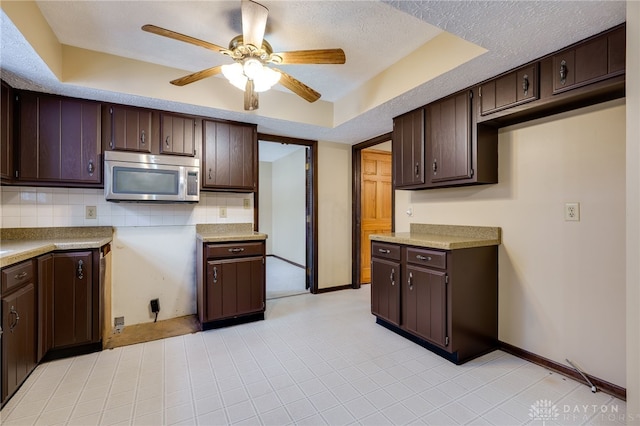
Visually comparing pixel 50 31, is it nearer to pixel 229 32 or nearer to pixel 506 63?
pixel 229 32

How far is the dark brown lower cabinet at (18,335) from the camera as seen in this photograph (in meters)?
1.61

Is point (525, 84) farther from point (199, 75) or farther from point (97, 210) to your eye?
point (97, 210)

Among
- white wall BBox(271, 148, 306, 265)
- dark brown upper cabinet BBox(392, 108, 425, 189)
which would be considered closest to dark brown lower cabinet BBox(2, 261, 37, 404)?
dark brown upper cabinet BBox(392, 108, 425, 189)

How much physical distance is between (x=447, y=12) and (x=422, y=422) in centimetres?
212

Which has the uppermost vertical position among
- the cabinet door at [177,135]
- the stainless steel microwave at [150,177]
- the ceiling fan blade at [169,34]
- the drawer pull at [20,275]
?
the ceiling fan blade at [169,34]

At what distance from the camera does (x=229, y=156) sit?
3.08 metres

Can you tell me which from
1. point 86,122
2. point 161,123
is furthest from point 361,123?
point 86,122

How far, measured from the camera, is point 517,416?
5.18 ft

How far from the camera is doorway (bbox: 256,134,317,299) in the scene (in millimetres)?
3990

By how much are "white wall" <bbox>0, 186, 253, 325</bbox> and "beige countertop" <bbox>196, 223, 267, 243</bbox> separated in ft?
0.23

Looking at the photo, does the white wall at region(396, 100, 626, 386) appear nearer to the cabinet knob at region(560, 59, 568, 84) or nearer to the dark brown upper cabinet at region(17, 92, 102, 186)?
the cabinet knob at region(560, 59, 568, 84)

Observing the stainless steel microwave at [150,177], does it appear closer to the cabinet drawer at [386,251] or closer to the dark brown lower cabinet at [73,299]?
the dark brown lower cabinet at [73,299]

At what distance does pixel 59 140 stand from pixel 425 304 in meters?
3.27

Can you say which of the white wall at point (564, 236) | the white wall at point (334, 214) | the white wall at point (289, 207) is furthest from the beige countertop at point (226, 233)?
the white wall at point (564, 236)
